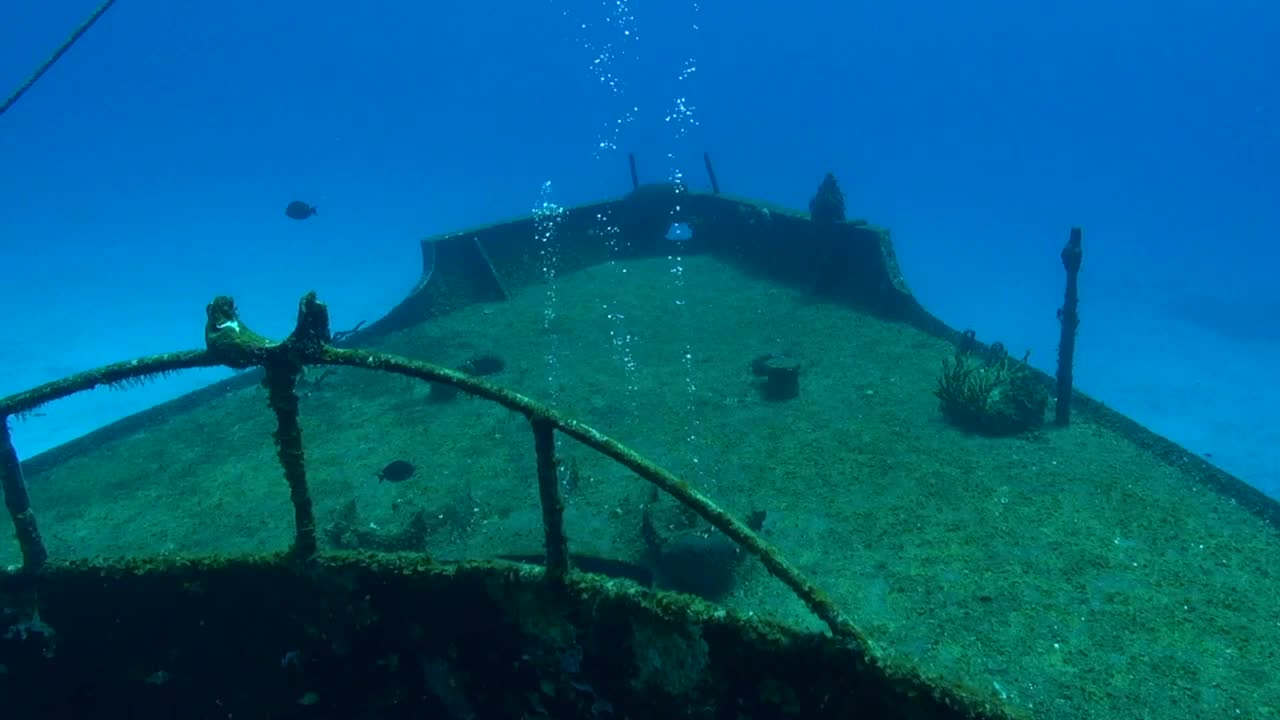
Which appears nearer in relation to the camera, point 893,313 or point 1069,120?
point 893,313

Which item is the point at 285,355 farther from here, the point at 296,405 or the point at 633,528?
the point at 633,528

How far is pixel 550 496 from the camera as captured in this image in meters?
3.20

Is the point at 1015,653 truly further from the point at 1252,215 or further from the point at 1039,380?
the point at 1252,215

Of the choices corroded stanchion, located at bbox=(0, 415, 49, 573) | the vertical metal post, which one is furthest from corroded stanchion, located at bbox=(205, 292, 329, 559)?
corroded stanchion, located at bbox=(0, 415, 49, 573)

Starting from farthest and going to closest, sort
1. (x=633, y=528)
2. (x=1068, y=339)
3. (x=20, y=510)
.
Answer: (x=1068, y=339) → (x=633, y=528) → (x=20, y=510)

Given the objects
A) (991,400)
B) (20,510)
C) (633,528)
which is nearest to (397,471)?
(633,528)

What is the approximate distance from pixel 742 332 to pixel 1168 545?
697 centimetres

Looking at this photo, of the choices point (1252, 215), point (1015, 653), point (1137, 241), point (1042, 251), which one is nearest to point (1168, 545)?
point (1015, 653)

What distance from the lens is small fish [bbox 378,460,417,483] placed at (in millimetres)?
8125

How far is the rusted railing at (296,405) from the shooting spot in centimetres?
300

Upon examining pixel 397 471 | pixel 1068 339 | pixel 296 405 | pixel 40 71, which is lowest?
pixel 296 405

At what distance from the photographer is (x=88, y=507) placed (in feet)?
28.3

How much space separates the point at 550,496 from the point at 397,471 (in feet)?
18.3

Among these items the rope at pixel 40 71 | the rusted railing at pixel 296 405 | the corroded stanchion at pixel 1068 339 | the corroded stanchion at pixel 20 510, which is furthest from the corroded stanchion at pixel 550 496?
the corroded stanchion at pixel 1068 339
